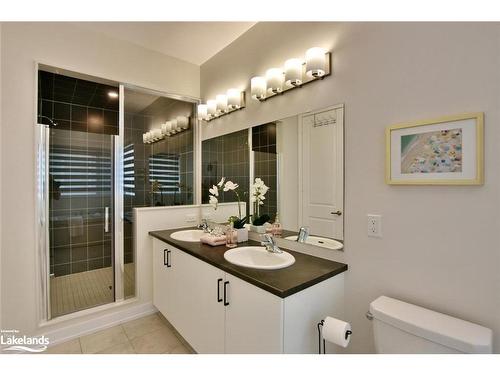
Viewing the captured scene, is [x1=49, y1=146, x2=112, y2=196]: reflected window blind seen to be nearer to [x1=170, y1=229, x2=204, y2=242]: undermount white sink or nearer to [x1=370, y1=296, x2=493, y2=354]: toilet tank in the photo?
[x1=170, y1=229, x2=204, y2=242]: undermount white sink

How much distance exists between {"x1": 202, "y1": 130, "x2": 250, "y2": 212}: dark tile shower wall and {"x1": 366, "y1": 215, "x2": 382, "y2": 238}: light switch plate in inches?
41.0

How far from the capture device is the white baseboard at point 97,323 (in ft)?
6.63

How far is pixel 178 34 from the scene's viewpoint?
225cm

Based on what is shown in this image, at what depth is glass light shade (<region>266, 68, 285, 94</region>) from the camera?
180cm

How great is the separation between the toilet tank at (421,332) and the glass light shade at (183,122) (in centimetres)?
247

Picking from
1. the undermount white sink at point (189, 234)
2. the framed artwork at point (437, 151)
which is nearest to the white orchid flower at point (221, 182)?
the undermount white sink at point (189, 234)

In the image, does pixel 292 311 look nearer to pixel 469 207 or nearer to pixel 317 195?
pixel 317 195

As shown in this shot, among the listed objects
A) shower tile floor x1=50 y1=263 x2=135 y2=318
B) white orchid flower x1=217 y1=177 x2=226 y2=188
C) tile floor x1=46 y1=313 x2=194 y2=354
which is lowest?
tile floor x1=46 y1=313 x2=194 y2=354

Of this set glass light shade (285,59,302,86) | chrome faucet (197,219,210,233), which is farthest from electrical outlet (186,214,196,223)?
glass light shade (285,59,302,86)

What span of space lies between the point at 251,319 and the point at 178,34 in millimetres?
2377

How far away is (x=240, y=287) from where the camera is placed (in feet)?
4.40

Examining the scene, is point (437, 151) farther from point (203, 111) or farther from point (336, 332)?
point (203, 111)
